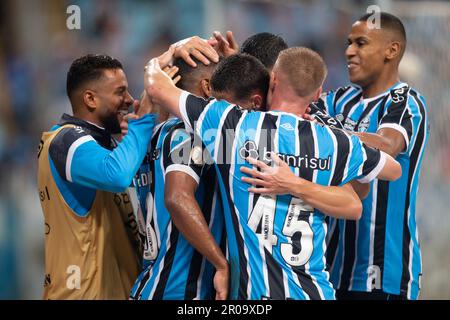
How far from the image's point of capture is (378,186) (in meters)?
4.39

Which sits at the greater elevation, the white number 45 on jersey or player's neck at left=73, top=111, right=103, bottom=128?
player's neck at left=73, top=111, right=103, bottom=128

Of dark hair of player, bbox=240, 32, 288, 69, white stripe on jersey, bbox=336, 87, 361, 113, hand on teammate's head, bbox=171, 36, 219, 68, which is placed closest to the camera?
hand on teammate's head, bbox=171, 36, 219, 68

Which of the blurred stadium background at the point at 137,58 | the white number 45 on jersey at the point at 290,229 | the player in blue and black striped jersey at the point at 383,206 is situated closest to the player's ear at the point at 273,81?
the white number 45 on jersey at the point at 290,229

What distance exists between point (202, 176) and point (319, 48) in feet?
17.1

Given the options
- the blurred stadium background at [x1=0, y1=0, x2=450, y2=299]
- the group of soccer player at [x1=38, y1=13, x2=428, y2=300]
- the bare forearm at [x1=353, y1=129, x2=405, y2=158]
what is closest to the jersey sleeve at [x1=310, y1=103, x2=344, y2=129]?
the group of soccer player at [x1=38, y1=13, x2=428, y2=300]

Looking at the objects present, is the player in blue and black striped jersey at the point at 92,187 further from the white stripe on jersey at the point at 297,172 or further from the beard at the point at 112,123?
the white stripe on jersey at the point at 297,172

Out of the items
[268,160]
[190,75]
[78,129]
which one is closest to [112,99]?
[78,129]

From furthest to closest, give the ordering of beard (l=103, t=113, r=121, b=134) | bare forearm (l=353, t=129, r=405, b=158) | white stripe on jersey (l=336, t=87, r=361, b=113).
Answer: white stripe on jersey (l=336, t=87, r=361, b=113) < beard (l=103, t=113, r=121, b=134) < bare forearm (l=353, t=129, r=405, b=158)

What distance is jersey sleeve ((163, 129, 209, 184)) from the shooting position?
361 cm

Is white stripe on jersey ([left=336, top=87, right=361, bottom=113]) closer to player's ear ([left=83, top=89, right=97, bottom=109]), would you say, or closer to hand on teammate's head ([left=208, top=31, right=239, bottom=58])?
hand on teammate's head ([left=208, top=31, right=239, bottom=58])

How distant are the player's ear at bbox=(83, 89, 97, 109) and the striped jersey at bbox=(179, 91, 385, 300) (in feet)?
2.69

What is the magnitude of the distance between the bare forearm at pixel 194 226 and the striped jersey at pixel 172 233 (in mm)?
175
